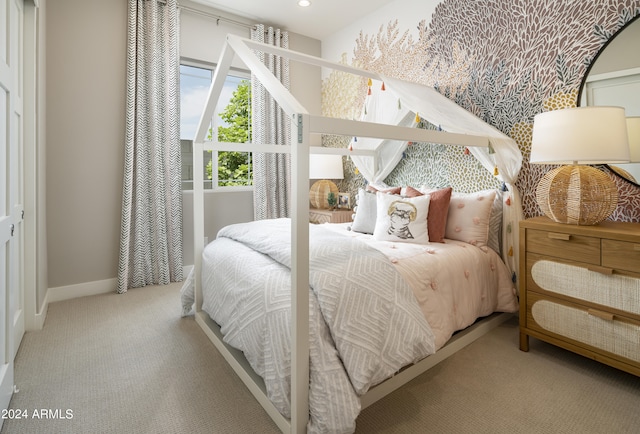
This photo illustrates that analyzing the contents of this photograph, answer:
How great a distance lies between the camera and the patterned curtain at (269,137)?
3.95 metres

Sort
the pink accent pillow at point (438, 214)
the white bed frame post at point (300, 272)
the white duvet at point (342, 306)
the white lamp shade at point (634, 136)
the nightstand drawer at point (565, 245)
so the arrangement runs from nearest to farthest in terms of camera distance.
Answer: the white bed frame post at point (300, 272) → the white duvet at point (342, 306) → the nightstand drawer at point (565, 245) → the white lamp shade at point (634, 136) → the pink accent pillow at point (438, 214)

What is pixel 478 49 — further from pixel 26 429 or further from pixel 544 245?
pixel 26 429

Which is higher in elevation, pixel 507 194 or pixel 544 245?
pixel 507 194

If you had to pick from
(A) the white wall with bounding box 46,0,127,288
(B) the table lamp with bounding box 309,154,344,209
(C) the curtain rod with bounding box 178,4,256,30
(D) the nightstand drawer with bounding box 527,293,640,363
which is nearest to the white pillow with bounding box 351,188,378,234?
(B) the table lamp with bounding box 309,154,344,209

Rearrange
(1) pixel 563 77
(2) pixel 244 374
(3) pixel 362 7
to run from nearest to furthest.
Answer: (2) pixel 244 374 → (1) pixel 563 77 → (3) pixel 362 7

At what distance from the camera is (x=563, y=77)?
7.75 feet

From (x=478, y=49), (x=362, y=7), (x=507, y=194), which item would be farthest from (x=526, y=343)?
(x=362, y=7)

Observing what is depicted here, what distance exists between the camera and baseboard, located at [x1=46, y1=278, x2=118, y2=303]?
9.90 feet

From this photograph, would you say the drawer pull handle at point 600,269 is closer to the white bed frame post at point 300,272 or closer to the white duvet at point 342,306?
the white duvet at point 342,306

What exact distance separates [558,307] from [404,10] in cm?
301

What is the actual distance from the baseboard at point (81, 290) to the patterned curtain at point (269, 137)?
1595 millimetres

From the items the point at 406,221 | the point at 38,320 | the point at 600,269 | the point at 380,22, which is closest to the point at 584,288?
the point at 600,269

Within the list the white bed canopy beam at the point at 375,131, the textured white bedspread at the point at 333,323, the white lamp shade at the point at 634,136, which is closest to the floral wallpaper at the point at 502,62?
the white lamp shade at the point at 634,136

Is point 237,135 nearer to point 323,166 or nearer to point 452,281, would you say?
point 323,166
